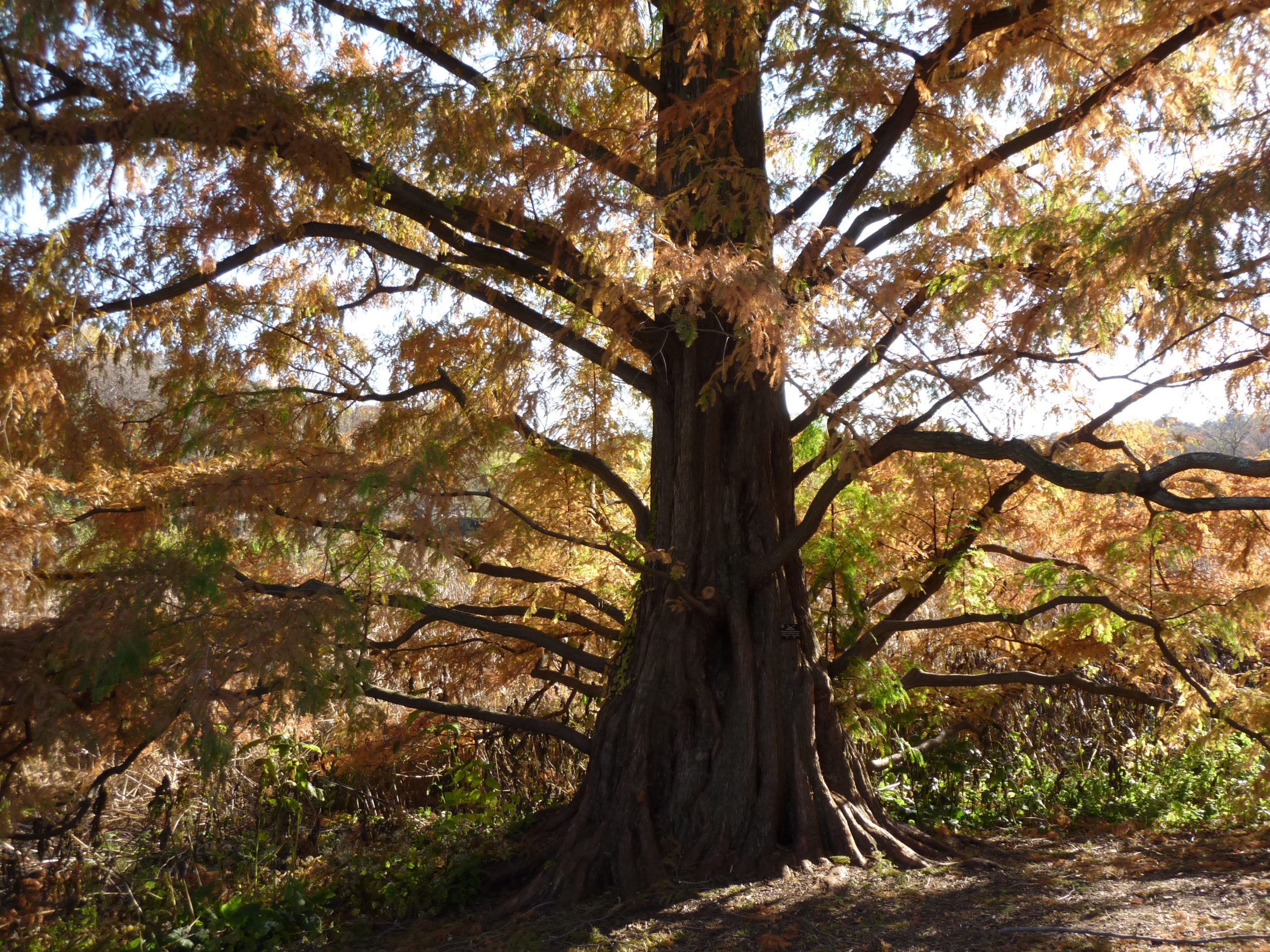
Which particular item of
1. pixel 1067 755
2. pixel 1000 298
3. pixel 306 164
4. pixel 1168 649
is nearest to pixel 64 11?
pixel 306 164

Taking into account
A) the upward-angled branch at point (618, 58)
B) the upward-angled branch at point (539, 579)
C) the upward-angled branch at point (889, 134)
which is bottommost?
the upward-angled branch at point (539, 579)

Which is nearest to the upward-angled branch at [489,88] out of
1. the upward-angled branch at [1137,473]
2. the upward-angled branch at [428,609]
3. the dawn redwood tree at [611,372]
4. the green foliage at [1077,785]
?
the dawn redwood tree at [611,372]

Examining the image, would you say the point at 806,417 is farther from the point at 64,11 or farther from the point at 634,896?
the point at 64,11

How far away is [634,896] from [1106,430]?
473 centimetres

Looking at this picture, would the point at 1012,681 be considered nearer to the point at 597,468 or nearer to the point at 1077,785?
the point at 1077,785

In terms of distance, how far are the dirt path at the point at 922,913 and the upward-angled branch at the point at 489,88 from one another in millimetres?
3990

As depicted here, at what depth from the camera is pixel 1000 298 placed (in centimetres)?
530

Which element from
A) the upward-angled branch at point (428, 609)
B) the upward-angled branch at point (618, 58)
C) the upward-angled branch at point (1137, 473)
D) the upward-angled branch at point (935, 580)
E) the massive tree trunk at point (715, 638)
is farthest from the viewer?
the upward-angled branch at point (935, 580)

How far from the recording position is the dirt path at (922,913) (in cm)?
429

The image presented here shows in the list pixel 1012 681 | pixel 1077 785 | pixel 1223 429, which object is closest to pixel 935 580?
pixel 1012 681

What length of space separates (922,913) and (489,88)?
4.84m

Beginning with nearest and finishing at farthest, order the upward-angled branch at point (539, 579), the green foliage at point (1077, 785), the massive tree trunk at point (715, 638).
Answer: the massive tree trunk at point (715, 638) < the upward-angled branch at point (539, 579) < the green foliage at point (1077, 785)

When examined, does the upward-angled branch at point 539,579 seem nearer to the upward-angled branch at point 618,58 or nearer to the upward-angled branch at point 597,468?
the upward-angled branch at point 597,468

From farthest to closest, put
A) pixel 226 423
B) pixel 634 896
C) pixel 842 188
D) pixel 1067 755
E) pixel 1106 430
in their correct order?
pixel 1067 755, pixel 1106 430, pixel 842 188, pixel 226 423, pixel 634 896
